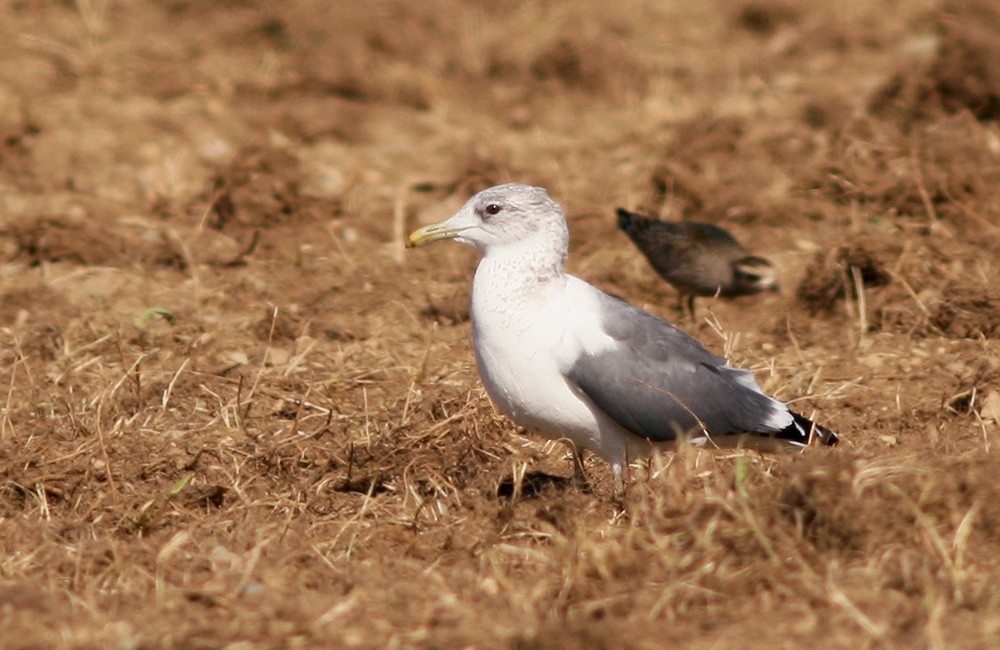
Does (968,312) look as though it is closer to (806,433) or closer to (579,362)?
(806,433)

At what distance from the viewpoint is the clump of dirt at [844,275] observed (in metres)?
7.67

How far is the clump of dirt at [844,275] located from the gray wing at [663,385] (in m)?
2.02

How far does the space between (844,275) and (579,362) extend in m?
2.69

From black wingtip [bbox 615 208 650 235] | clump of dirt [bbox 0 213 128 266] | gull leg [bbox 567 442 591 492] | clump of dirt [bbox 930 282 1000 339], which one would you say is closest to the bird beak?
gull leg [bbox 567 442 591 492]

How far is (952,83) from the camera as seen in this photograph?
33.0 feet

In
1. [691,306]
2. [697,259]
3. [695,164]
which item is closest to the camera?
[697,259]

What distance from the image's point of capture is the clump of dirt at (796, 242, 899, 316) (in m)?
7.67

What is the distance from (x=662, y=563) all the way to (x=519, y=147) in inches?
228

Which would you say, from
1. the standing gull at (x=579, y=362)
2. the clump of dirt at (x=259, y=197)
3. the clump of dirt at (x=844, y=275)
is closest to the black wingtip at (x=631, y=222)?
the clump of dirt at (x=844, y=275)

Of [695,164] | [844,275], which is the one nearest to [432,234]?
[844,275]

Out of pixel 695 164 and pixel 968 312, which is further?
pixel 695 164

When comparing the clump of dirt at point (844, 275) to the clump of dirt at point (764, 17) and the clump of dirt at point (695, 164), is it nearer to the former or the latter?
the clump of dirt at point (695, 164)

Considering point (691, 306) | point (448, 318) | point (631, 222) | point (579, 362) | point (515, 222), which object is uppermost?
point (515, 222)

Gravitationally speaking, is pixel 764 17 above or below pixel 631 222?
below
